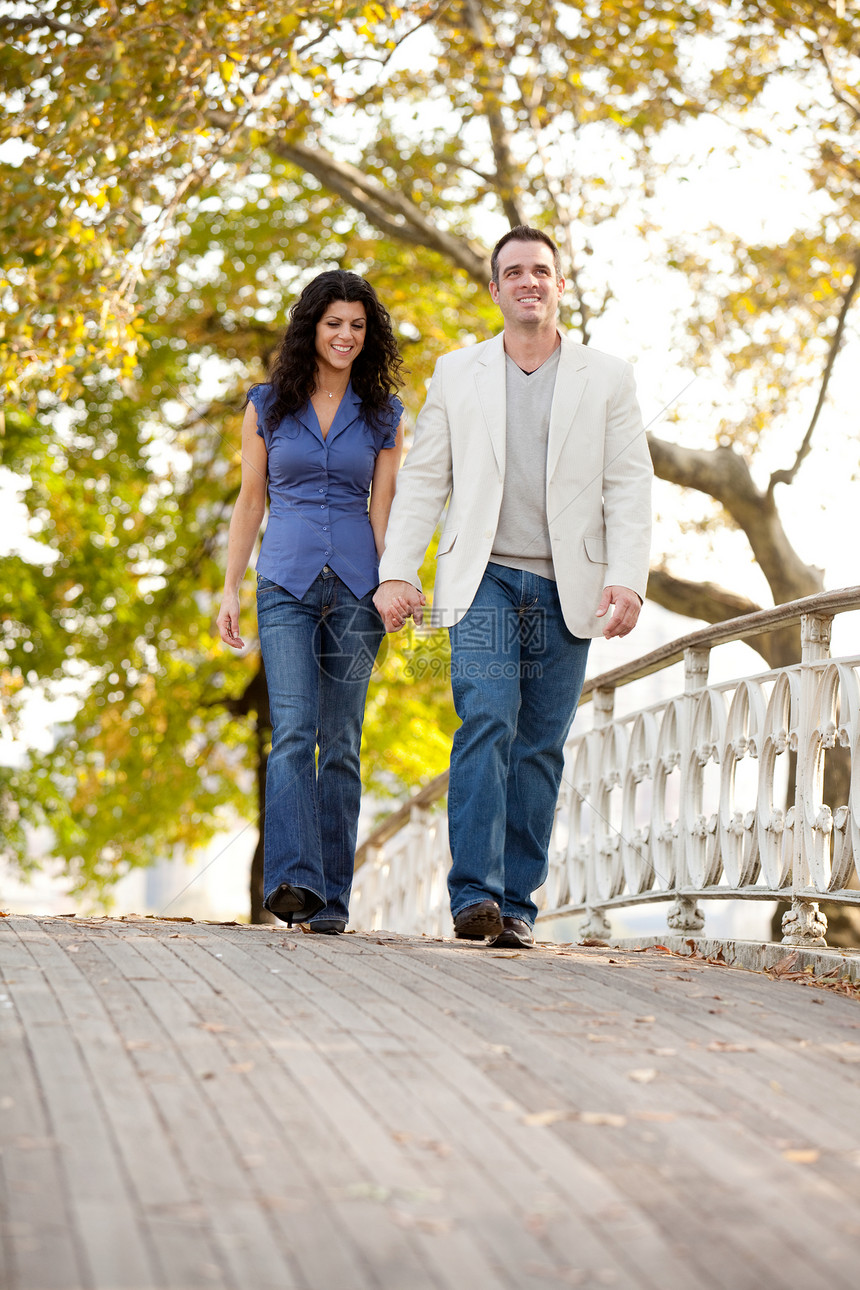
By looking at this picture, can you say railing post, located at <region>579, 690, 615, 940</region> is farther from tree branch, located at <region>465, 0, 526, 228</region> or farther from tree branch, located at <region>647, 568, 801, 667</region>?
tree branch, located at <region>465, 0, 526, 228</region>

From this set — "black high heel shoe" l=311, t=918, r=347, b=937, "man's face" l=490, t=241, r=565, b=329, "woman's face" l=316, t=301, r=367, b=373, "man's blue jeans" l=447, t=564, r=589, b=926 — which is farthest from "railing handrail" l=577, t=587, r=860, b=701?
"black high heel shoe" l=311, t=918, r=347, b=937

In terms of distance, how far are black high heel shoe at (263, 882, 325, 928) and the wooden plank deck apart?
107 centimetres

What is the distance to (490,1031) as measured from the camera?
116 inches

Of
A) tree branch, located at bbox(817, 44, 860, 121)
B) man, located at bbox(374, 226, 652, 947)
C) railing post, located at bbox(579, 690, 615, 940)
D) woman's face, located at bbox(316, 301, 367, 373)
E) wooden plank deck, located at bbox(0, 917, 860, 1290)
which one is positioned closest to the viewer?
wooden plank deck, located at bbox(0, 917, 860, 1290)

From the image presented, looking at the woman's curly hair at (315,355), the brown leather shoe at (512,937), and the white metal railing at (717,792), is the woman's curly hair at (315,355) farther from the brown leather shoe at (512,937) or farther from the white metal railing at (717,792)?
the brown leather shoe at (512,937)

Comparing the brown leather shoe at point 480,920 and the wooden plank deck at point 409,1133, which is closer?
the wooden plank deck at point 409,1133

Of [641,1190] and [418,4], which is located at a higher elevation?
[418,4]

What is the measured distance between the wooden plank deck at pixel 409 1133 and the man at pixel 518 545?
1184 mm

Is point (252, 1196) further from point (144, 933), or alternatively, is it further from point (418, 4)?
point (418, 4)

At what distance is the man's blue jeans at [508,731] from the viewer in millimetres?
4523

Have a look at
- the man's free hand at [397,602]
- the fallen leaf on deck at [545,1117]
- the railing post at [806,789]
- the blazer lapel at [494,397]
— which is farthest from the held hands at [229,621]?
the fallen leaf on deck at [545,1117]

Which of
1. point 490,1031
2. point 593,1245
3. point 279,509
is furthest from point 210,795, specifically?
point 593,1245

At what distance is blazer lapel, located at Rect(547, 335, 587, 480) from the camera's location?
15.1ft

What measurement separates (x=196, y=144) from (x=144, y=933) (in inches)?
258
